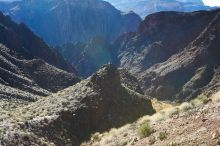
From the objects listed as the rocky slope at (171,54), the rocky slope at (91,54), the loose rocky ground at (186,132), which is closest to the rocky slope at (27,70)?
the rocky slope at (171,54)

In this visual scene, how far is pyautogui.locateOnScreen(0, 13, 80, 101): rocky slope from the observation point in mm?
69300

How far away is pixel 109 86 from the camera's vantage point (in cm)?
5062

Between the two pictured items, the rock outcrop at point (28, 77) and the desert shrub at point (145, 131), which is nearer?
the desert shrub at point (145, 131)

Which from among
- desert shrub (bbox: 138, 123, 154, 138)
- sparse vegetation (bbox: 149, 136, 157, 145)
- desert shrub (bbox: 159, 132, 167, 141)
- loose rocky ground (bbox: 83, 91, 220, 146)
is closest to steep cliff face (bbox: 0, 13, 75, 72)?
loose rocky ground (bbox: 83, 91, 220, 146)

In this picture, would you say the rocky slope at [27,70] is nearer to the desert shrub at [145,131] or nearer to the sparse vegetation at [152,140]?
the desert shrub at [145,131]

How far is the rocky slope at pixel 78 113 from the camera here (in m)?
33.5

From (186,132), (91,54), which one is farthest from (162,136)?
(91,54)

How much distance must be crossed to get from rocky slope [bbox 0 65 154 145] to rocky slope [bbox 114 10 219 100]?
46903 millimetres

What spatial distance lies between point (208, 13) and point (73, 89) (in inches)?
3828

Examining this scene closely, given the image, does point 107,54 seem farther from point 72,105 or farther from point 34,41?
point 72,105

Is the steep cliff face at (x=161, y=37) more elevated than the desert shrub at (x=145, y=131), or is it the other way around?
the steep cliff face at (x=161, y=37)

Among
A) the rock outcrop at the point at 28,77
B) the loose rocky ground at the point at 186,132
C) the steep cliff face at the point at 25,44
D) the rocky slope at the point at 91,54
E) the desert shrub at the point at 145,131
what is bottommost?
the loose rocky ground at the point at 186,132

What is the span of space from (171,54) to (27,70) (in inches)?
2410

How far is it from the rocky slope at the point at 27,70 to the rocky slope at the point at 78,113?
13.2 meters
